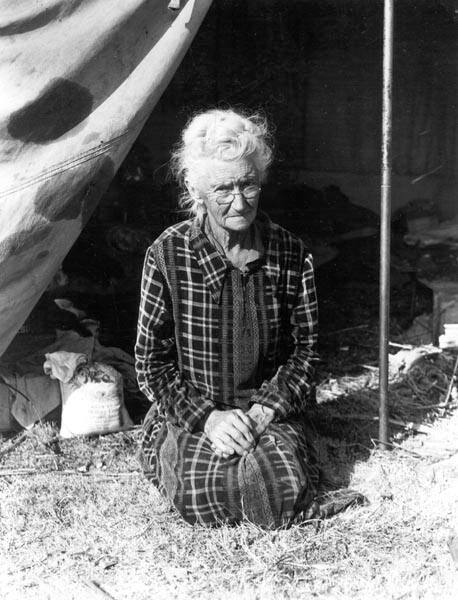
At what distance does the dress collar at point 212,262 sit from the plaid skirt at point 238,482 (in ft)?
1.79

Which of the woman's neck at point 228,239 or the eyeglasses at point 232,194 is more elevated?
the eyeglasses at point 232,194

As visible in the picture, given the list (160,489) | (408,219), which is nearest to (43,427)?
(160,489)

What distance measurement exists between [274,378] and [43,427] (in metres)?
1.25

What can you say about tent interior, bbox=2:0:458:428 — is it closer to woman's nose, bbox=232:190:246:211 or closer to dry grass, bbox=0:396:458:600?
dry grass, bbox=0:396:458:600

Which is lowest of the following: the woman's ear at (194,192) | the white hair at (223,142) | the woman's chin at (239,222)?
the woman's chin at (239,222)

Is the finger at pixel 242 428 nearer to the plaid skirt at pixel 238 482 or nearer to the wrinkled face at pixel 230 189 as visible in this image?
the plaid skirt at pixel 238 482

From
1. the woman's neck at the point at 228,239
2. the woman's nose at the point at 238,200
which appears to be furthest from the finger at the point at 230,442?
the woman's nose at the point at 238,200

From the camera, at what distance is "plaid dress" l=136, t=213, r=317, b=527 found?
2.80 meters

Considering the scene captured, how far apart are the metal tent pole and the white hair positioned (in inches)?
23.9

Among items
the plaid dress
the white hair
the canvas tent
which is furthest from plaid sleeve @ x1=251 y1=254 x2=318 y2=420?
the canvas tent

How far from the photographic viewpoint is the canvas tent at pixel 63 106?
9.58 feet

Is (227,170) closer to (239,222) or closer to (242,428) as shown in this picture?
(239,222)

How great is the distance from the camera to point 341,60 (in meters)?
6.02

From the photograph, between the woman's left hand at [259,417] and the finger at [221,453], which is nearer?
the finger at [221,453]
